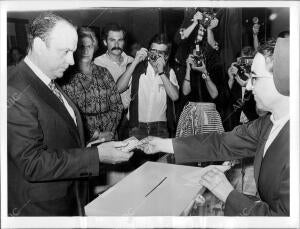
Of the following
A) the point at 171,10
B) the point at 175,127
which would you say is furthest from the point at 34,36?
the point at 175,127

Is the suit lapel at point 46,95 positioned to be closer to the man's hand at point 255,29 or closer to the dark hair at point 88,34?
the dark hair at point 88,34

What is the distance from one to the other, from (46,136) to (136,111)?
373 mm

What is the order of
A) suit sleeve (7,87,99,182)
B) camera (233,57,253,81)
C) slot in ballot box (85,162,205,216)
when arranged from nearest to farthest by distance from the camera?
slot in ballot box (85,162,205,216)
suit sleeve (7,87,99,182)
camera (233,57,253,81)

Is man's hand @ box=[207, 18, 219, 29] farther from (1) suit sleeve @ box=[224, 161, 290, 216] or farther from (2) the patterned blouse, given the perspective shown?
(1) suit sleeve @ box=[224, 161, 290, 216]

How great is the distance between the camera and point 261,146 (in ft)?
3.87

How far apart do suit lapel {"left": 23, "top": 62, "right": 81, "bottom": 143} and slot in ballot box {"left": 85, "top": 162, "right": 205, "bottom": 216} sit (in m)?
0.31

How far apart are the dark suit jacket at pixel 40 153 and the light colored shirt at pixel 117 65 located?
0.76 feet

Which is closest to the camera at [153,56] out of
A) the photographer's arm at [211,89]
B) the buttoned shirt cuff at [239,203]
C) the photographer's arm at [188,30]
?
the photographer's arm at [188,30]

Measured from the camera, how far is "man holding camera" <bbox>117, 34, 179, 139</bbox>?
4.29 feet

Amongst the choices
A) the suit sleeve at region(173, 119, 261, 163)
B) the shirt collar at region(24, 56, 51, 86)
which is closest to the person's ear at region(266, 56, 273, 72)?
the suit sleeve at region(173, 119, 261, 163)

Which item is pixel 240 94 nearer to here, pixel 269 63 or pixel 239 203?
pixel 269 63

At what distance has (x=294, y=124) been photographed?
1190mm

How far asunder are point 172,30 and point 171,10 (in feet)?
0.25

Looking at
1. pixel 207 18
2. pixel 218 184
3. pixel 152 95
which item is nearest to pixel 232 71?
pixel 207 18
